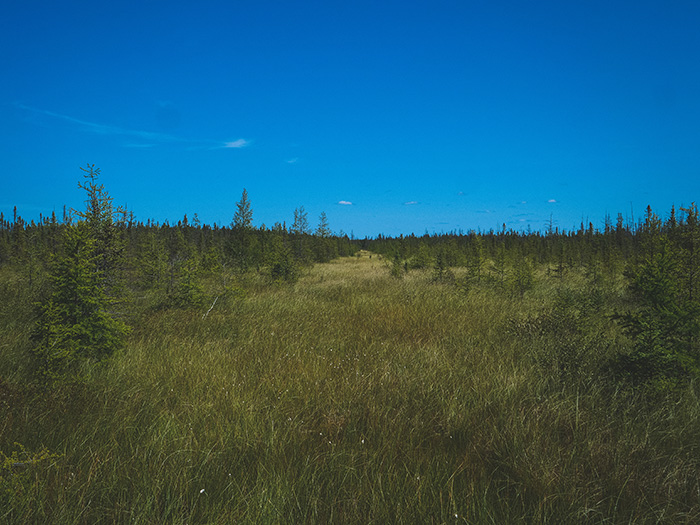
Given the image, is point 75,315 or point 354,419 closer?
point 354,419

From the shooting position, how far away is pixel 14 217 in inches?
3127

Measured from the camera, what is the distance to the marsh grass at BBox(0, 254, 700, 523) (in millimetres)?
1925

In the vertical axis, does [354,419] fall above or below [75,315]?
below

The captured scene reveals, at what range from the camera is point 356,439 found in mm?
2613

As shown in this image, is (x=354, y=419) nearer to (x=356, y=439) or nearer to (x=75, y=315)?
(x=356, y=439)

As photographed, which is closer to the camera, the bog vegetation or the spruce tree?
the bog vegetation

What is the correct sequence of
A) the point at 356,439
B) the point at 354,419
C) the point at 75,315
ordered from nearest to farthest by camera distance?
the point at 356,439 → the point at 354,419 → the point at 75,315

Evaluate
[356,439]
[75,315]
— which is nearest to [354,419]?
[356,439]

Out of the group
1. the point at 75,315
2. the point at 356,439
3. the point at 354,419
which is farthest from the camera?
the point at 75,315

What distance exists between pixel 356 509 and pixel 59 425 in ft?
8.61

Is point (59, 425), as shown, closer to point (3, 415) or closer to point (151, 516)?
point (3, 415)

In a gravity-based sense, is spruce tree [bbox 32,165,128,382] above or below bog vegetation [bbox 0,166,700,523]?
above

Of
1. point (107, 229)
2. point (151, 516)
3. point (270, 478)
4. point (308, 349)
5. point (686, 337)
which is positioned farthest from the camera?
point (107, 229)

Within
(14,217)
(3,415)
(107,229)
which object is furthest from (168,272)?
(14,217)
